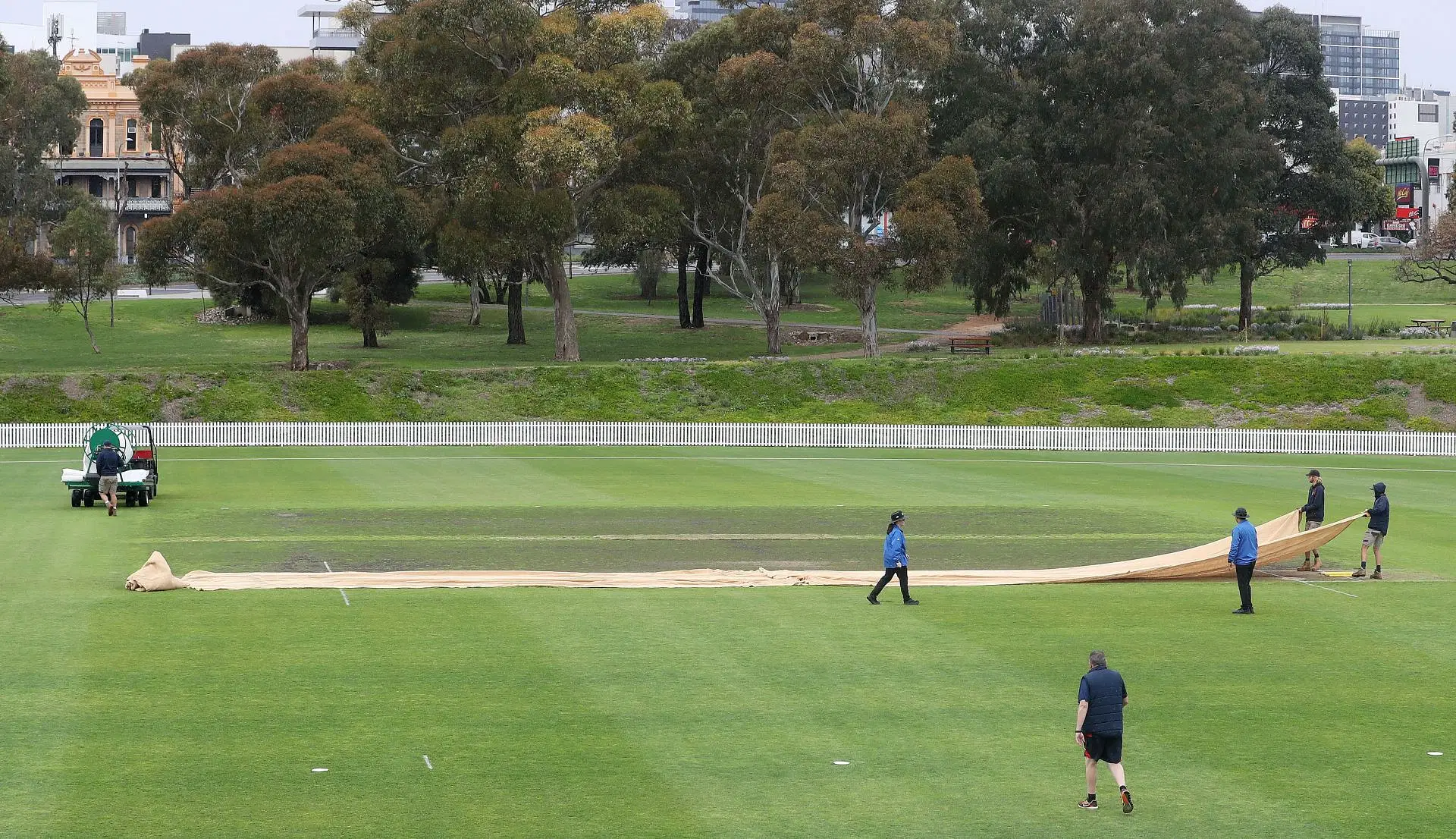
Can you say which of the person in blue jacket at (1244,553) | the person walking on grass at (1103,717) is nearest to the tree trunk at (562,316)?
the person in blue jacket at (1244,553)

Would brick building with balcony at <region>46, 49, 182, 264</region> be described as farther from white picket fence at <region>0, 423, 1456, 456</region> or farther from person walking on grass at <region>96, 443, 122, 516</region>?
person walking on grass at <region>96, 443, 122, 516</region>

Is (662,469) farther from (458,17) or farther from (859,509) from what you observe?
(458,17)

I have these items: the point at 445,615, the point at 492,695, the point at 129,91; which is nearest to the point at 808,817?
the point at 492,695

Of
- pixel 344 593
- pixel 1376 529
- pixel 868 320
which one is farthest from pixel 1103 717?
pixel 868 320

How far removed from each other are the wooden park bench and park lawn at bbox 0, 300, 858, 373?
6197 millimetres

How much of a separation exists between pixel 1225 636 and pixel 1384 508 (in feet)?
22.6

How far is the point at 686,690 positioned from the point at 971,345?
65106 mm

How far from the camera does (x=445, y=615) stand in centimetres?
2411

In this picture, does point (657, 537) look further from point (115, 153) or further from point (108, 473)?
point (115, 153)

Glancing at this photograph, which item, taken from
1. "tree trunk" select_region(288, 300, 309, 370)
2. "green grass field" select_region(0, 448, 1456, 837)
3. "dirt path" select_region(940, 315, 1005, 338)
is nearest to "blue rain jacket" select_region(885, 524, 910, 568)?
"green grass field" select_region(0, 448, 1456, 837)

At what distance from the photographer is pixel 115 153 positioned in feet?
445

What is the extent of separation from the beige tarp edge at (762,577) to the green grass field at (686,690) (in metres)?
0.55

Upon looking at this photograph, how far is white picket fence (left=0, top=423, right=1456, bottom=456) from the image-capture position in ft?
183

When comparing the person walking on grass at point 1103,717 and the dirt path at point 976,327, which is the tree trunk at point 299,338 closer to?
the dirt path at point 976,327
